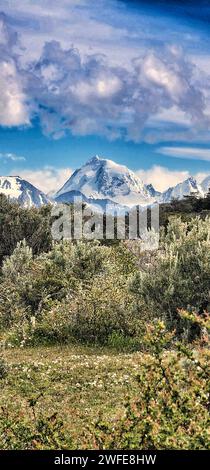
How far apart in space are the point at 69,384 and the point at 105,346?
4981mm

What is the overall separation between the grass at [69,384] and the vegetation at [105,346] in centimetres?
3

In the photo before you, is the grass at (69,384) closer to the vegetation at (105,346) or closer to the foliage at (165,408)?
the vegetation at (105,346)

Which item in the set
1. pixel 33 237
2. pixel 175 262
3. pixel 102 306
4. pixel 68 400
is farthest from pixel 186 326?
pixel 33 237

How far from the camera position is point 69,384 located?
11547 mm

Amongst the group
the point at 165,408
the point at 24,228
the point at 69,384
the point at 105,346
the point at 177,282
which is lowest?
the point at 105,346

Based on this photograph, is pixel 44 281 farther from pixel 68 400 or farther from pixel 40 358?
pixel 68 400

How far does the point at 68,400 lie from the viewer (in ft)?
34.6

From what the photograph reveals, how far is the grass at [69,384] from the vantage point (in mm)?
9539

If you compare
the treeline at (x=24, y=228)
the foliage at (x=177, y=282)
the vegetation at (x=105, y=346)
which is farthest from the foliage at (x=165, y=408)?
the treeline at (x=24, y=228)

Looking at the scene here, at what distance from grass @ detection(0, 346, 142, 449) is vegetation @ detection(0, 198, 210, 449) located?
30 millimetres

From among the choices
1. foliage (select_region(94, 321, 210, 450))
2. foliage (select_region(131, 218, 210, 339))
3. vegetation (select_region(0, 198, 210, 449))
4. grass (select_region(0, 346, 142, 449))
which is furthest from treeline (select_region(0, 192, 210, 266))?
foliage (select_region(94, 321, 210, 450))

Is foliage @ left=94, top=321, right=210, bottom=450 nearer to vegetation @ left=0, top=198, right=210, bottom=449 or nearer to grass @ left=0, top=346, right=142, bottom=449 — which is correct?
vegetation @ left=0, top=198, right=210, bottom=449

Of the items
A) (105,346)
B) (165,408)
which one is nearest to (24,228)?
(105,346)

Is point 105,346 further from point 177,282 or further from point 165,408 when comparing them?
point 165,408
